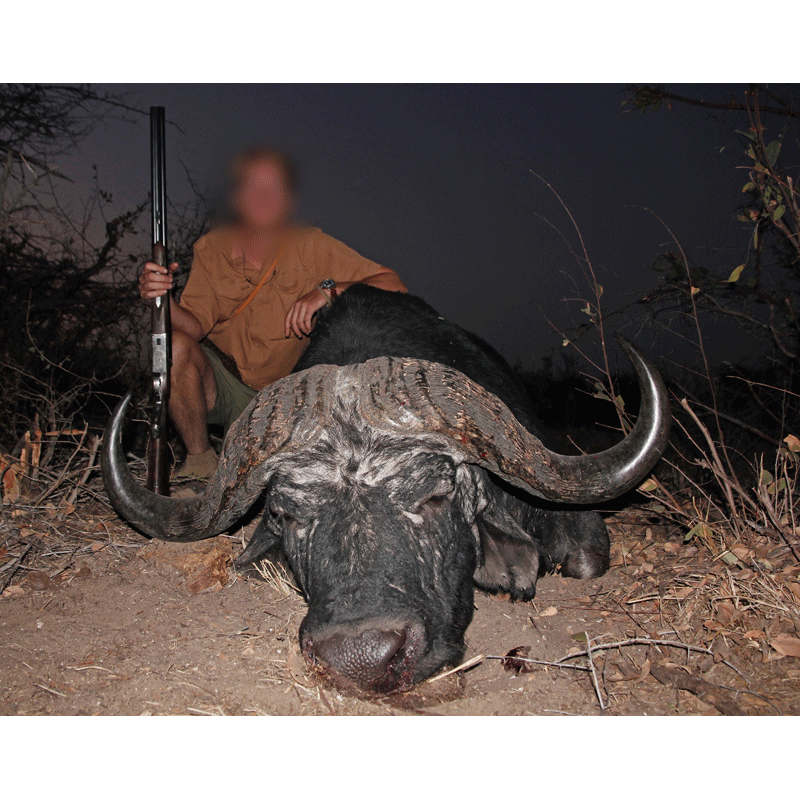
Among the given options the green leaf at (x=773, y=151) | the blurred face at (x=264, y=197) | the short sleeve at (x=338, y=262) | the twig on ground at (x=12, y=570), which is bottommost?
the twig on ground at (x=12, y=570)

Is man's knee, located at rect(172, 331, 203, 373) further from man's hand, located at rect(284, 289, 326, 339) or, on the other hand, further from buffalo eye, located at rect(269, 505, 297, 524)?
buffalo eye, located at rect(269, 505, 297, 524)

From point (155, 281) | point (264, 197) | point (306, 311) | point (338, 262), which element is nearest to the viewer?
point (306, 311)

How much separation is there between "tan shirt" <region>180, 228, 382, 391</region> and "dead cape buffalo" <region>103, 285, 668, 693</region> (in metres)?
1.75

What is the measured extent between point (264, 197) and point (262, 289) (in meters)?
0.73

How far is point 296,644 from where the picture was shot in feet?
7.62

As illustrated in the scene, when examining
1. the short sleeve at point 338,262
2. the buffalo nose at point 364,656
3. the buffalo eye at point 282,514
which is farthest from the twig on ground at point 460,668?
the short sleeve at point 338,262

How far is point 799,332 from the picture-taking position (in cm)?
362

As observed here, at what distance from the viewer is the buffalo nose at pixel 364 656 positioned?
6.16 feet

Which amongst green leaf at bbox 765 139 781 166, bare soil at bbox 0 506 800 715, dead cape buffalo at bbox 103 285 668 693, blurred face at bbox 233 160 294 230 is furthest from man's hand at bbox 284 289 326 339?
green leaf at bbox 765 139 781 166

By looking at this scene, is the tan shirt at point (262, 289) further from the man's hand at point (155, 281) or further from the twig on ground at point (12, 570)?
the twig on ground at point (12, 570)

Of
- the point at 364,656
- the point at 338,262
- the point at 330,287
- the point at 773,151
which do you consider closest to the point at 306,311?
the point at 330,287

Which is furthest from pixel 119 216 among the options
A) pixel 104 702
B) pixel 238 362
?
pixel 104 702

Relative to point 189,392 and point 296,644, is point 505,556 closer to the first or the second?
point 296,644

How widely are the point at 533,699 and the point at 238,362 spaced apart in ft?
11.2
